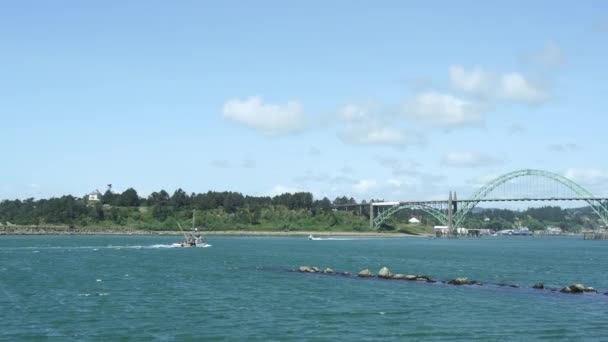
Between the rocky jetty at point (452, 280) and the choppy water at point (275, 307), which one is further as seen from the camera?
the rocky jetty at point (452, 280)

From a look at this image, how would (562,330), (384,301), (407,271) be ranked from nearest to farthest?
(562,330), (384,301), (407,271)

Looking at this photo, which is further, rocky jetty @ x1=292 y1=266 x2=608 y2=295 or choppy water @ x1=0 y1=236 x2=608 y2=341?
rocky jetty @ x1=292 y1=266 x2=608 y2=295

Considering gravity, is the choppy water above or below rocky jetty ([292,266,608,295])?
below

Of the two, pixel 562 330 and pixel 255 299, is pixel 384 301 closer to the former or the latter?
pixel 255 299

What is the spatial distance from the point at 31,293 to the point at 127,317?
50.5ft

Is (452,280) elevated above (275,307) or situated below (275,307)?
above

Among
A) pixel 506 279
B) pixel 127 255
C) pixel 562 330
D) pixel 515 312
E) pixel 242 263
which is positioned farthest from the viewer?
pixel 127 255

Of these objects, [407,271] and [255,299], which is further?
[407,271]

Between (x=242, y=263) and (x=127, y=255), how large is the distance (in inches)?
844

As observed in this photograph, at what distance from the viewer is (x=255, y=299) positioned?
50.2 m

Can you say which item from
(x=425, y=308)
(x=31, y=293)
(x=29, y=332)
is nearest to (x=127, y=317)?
(x=29, y=332)

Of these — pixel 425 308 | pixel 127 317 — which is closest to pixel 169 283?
pixel 127 317

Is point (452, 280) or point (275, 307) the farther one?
point (452, 280)

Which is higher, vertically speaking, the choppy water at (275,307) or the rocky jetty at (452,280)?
the rocky jetty at (452,280)
